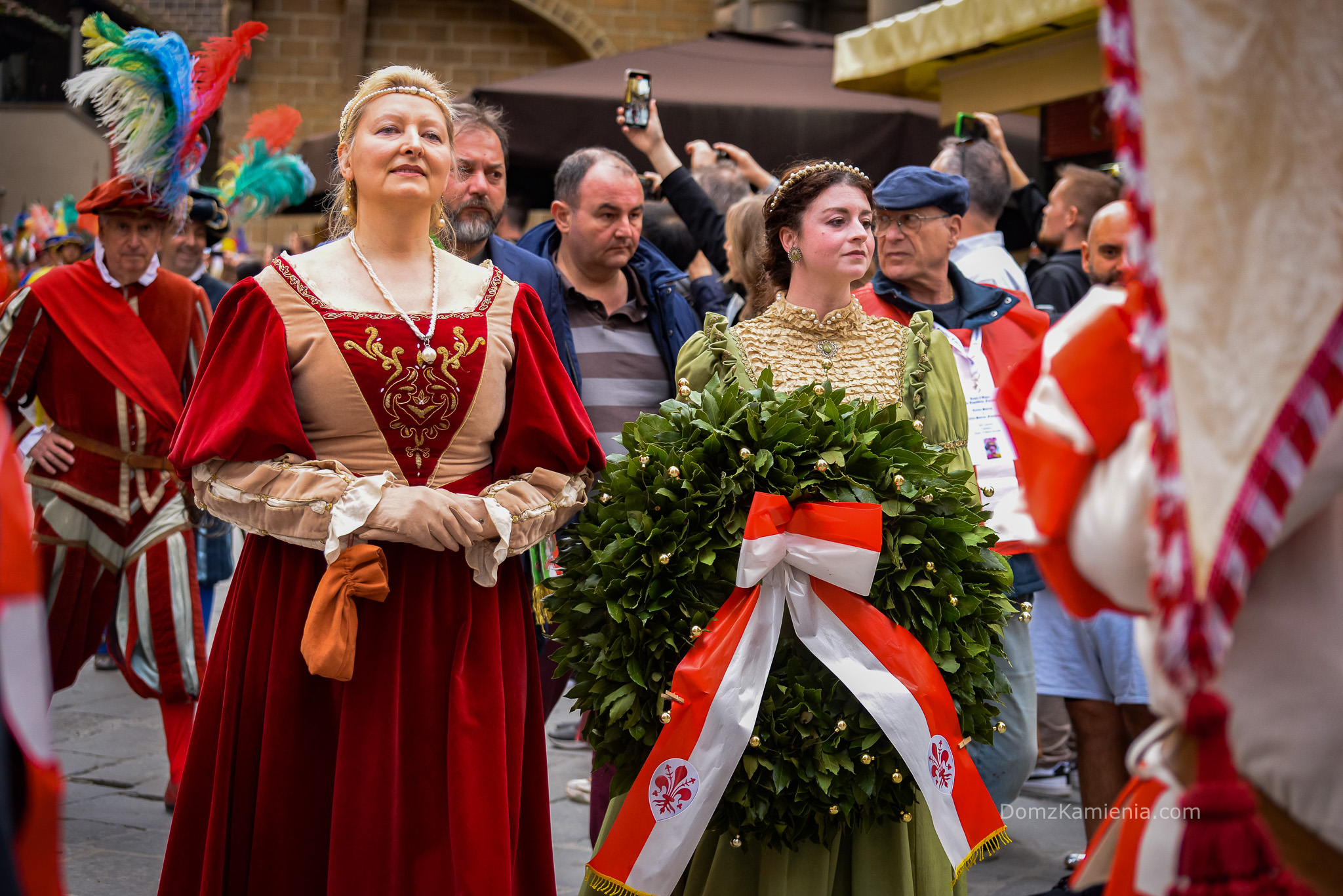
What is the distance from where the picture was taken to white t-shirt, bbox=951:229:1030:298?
4.76 meters

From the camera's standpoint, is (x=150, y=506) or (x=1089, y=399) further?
(x=150, y=506)

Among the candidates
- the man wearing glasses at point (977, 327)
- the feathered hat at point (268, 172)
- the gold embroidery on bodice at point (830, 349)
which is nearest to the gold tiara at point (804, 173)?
the man wearing glasses at point (977, 327)

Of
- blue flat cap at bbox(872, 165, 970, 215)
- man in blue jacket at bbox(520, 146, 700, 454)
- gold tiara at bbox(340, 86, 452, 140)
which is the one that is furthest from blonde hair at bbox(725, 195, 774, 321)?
gold tiara at bbox(340, 86, 452, 140)

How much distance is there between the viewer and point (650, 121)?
529 centimetres

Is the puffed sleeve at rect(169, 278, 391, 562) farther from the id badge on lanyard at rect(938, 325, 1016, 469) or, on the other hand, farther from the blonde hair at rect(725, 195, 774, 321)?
the blonde hair at rect(725, 195, 774, 321)

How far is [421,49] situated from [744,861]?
15.4 m

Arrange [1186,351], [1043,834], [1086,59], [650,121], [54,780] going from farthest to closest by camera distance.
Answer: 1. [1086,59]
2. [650,121]
3. [1043,834]
4. [1186,351]
5. [54,780]

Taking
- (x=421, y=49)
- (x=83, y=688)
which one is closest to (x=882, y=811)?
(x=83, y=688)

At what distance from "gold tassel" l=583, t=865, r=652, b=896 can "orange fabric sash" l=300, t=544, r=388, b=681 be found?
0.73 metres

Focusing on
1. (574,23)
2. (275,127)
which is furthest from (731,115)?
(574,23)

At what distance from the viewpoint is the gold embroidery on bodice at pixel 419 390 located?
2830mm

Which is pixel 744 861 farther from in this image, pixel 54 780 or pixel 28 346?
pixel 28 346

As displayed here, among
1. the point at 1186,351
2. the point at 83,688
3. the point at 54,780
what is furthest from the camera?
the point at 83,688

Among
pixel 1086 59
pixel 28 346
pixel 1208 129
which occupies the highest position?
pixel 1086 59
